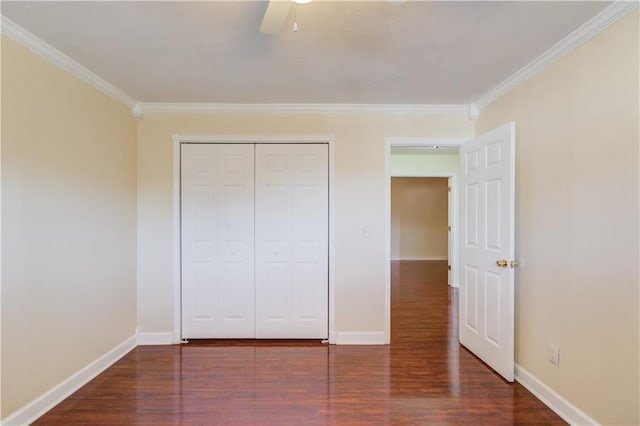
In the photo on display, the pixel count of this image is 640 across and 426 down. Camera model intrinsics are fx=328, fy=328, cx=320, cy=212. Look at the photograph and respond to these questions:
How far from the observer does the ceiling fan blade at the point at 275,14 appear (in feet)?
4.68

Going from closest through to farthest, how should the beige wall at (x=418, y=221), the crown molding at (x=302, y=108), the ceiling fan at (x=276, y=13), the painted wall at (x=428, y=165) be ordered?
1. the ceiling fan at (x=276, y=13)
2. the crown molding at (x=302, y=108)
3. the painted wall at (x=428, y=165)
4. the beige wall at (x=418, y=221)

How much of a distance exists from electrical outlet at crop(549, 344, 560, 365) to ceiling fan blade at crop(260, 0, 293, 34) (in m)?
2.68

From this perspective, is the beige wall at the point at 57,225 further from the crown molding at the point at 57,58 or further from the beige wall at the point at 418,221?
the beige wall at the point at 418,221

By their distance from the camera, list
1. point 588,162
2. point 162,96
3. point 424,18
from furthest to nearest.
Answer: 1. point 162,96
2. point 588,162
3. point 424,18

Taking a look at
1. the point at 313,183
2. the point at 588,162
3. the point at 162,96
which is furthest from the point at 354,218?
the point at 162,96

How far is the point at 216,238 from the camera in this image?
3455mm

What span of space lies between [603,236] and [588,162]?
0.46 meters

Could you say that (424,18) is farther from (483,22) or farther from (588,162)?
(588,162)

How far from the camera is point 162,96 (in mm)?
3168

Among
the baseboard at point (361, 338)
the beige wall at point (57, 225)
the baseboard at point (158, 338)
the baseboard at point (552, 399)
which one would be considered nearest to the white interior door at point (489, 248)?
the baseboard at point (552, 399)

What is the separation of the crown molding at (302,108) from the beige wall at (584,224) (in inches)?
34.9

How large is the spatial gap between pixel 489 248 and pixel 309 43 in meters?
2.18

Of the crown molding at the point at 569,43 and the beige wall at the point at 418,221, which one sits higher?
the crown molding at the point at 569,43

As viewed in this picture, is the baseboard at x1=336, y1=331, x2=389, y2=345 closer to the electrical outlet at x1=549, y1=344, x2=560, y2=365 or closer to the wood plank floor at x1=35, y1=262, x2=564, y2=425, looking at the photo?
the wood plank floor at x1=35, y1=262, x2=564, y2=425
